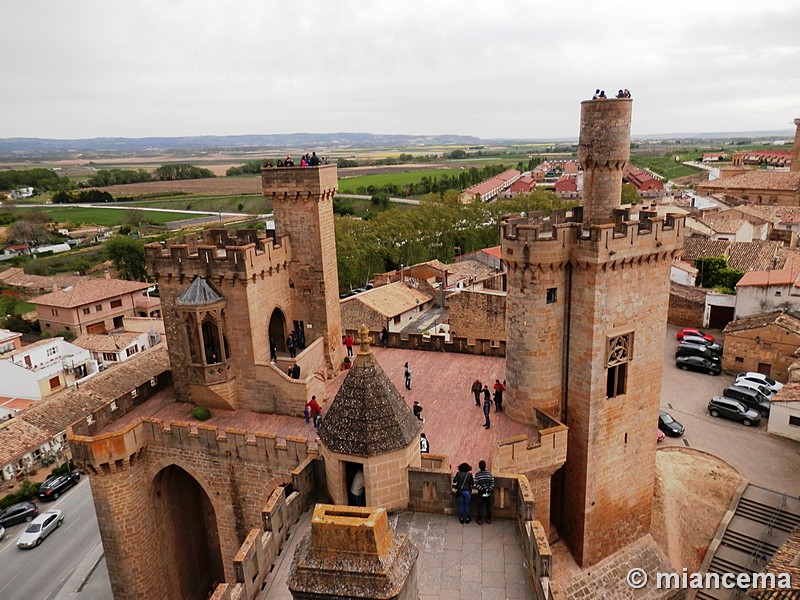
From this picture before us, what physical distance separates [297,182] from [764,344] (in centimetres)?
3400

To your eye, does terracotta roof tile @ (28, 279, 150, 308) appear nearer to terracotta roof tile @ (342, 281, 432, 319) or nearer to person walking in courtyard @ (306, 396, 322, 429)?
terracotta roof tile @ (342, 281, 432, 319)

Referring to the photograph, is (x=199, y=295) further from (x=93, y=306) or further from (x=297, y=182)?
(x=93, y=306)

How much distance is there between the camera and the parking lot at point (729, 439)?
93.9 ft

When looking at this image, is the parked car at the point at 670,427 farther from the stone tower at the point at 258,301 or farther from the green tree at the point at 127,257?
the green tree at the point at 127,257

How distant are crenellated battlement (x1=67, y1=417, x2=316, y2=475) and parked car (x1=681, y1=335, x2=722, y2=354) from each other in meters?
35.1

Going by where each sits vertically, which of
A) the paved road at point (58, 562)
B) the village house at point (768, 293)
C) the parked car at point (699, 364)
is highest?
the village house at point (768, 293)

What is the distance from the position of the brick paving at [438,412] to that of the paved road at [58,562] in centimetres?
1182

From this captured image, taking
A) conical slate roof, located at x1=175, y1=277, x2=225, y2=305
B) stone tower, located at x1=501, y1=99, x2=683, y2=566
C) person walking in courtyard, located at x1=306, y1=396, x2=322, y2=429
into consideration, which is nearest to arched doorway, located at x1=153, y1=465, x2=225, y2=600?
person walking in courtyard, located at x1=306, y1=396, x2=322, y2=429

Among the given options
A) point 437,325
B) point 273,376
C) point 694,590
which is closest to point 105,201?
point 437,325

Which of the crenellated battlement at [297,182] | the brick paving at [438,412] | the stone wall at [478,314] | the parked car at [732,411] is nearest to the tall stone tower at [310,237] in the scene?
the crenellated battlement at [297,182]

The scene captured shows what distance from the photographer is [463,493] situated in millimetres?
13961

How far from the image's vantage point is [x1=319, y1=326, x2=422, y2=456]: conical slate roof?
529 inches

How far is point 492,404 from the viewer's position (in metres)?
22.3

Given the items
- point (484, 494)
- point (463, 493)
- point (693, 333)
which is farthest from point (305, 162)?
point (693, 333)
